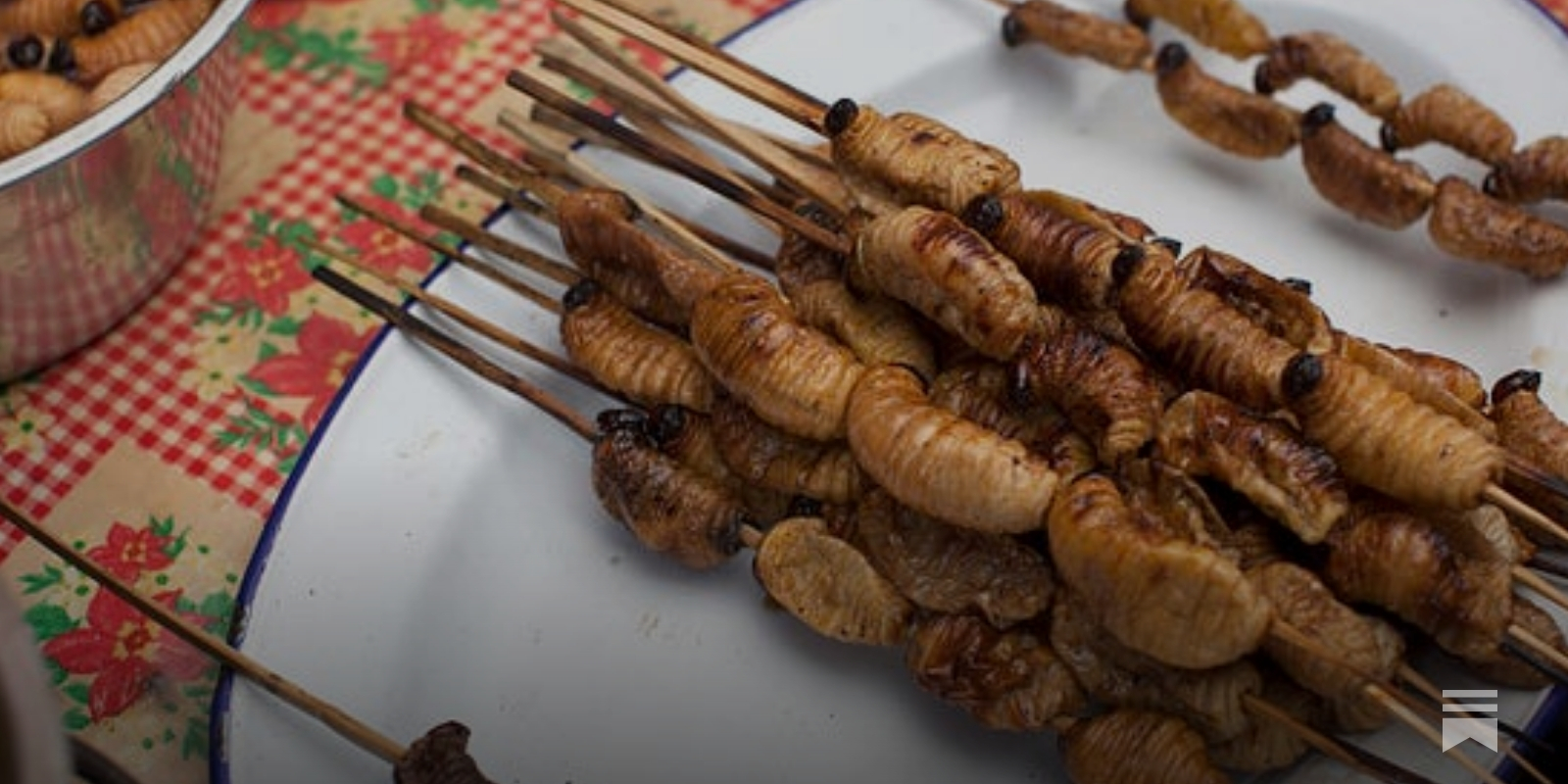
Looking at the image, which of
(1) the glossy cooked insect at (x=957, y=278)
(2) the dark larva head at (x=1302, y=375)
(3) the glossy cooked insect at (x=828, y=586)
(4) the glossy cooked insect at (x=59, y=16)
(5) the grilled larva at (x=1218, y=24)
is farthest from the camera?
(4) the glossy cooked insect at (x=59, y=16)

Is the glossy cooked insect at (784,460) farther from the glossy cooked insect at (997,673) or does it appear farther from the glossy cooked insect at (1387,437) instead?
the glossy cooked insect at (1387,437)

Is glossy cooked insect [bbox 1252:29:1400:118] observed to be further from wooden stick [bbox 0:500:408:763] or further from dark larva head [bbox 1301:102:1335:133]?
wooden stick [bbox 0:500:408:763]

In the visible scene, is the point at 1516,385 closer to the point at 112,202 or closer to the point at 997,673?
the point at 997,673

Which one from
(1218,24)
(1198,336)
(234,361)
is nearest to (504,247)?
(234,361)

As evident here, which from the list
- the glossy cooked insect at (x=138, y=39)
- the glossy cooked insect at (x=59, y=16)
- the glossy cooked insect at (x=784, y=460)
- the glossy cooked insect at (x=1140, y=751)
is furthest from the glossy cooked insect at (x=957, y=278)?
the glossy cooked insect at (x=59, y=16)

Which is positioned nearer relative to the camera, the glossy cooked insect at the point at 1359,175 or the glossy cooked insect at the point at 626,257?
the glossy cooked insect at the point at 626,257

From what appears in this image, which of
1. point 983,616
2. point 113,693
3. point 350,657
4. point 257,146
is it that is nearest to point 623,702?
point 350,657
